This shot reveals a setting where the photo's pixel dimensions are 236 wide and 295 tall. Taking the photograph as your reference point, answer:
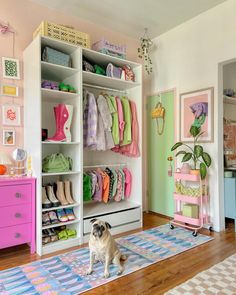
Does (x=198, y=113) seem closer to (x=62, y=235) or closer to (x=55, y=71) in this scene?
(x=55, y=71)

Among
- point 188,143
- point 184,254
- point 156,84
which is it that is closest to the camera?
point 184,254

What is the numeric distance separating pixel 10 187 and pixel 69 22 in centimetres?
235

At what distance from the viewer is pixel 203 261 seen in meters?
2.30

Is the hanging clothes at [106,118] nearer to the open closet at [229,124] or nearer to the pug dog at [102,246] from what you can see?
the pug dog at [102,246]

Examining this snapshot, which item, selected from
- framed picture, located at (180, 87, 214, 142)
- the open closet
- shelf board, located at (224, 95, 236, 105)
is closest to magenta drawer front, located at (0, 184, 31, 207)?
framed picture, located at (180, 87, 214, 142)

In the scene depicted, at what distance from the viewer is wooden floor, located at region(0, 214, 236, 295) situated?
187 cm

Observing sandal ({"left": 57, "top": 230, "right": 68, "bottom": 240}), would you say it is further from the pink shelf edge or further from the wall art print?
the wall art print

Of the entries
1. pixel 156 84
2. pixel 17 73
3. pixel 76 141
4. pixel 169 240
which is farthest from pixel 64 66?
pixel 169 240

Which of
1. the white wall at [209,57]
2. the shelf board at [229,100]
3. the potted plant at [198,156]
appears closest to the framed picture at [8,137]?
the potted plant at [198,156]

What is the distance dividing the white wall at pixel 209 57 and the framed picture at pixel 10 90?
224 cm

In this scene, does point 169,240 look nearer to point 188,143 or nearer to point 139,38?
point 188,143

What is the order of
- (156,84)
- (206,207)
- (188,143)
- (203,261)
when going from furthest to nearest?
1. (156,84)
2. (188,143)
3. (206,207)
4. (203,261)

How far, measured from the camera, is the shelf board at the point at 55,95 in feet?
8.46

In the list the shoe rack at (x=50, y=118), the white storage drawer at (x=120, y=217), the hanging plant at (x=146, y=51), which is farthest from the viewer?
the hanging plant at (x=146, y=51)
